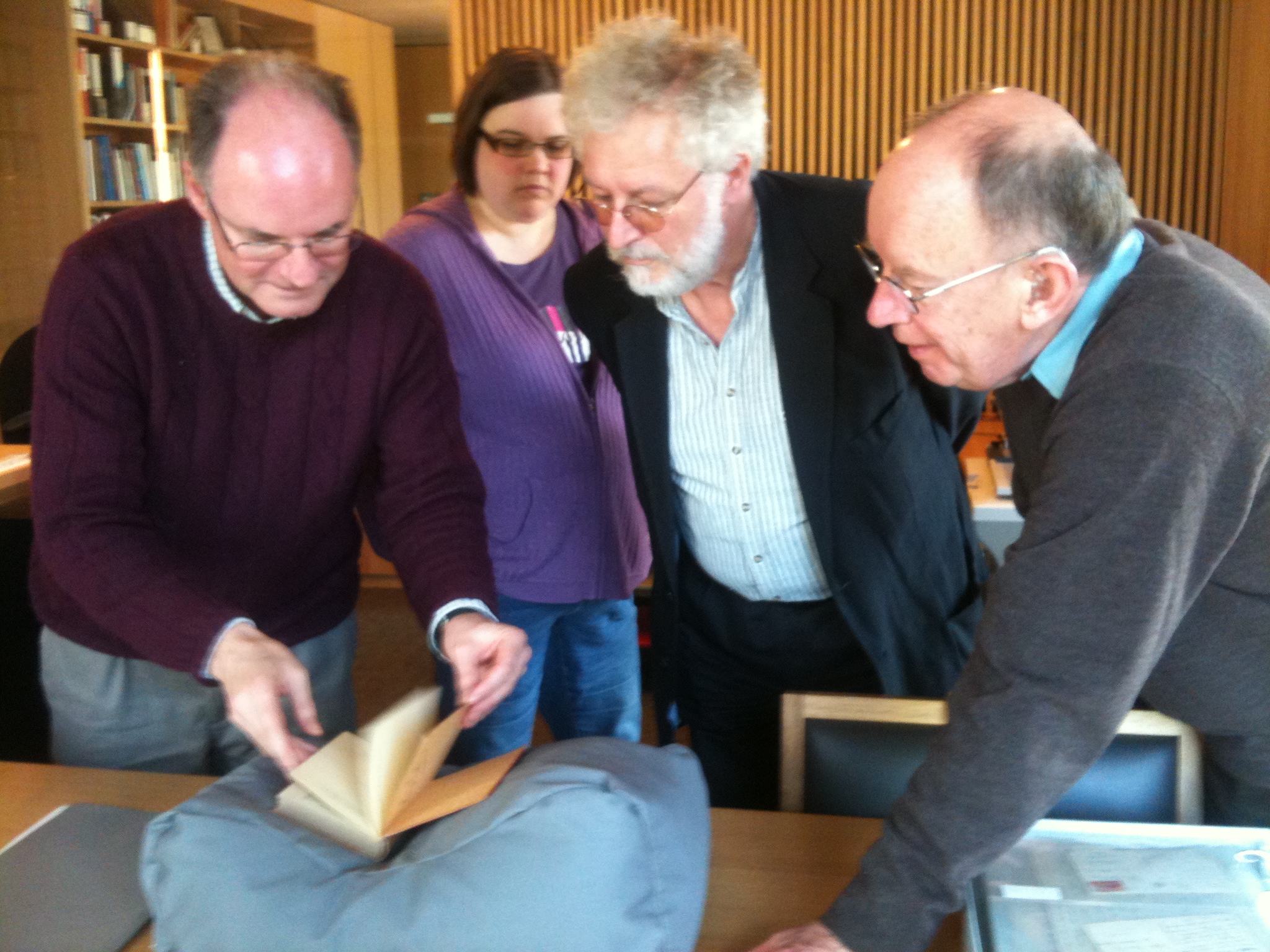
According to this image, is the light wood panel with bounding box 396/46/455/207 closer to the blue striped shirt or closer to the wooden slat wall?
the wooden slat wall

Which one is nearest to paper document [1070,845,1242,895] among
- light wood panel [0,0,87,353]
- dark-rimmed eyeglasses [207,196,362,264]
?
dark-rimmed eyeglasses [207,196,362,264]

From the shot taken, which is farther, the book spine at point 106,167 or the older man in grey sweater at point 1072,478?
the book spine at point 106,167

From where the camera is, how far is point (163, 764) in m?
1.86

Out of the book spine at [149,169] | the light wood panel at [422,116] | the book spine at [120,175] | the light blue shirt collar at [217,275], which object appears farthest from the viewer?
the light wood panel at [422,116]

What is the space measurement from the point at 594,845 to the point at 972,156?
844mm

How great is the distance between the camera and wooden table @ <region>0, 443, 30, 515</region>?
10.7 feet

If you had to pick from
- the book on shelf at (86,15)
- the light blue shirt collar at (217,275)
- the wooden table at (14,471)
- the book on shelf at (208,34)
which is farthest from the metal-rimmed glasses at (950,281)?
the book on shelf at (208,34)

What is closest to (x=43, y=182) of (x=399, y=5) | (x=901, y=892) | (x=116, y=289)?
(x=399, y=5)

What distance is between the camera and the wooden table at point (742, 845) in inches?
52.7

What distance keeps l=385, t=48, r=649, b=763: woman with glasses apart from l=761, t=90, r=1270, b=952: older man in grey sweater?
1251mm

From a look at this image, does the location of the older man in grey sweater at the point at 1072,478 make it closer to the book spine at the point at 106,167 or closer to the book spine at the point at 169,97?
the book spine at the point at 106,167

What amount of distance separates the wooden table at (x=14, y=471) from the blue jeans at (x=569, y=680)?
1535 mm

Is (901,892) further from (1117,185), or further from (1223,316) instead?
(1117,185)

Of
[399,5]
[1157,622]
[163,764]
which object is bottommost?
[163,764]
